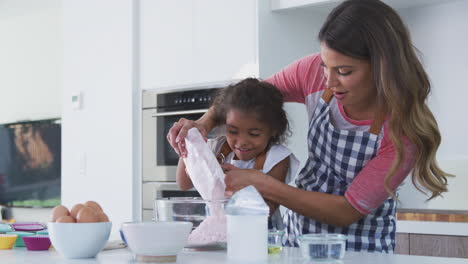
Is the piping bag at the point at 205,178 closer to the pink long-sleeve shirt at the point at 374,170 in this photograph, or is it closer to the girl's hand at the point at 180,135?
the girl's hand at the point at 180,135

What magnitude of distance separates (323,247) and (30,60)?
4413mm

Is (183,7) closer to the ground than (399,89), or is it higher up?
higher up

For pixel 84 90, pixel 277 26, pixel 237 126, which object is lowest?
pixel 237 126

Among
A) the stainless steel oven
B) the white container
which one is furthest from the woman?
the stainless steel oven

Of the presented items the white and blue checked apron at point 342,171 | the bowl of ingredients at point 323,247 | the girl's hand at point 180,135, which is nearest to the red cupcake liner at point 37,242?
the girl's hand at point 180,135

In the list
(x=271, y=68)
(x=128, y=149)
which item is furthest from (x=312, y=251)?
(x=128, y=149)

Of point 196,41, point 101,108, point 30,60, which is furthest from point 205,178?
point 30,60

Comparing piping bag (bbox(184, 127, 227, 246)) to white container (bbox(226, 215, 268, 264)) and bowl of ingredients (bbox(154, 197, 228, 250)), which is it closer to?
bowl of ingredients (bbox(154, 197, 228, 250))

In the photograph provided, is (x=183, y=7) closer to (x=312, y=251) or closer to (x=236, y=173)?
(x=236, y=173)

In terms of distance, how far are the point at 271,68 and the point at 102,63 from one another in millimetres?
1187

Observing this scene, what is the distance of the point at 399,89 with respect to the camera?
5.12ft

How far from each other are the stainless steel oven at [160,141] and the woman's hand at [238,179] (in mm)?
1818

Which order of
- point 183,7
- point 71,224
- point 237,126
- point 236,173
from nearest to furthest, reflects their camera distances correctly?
point 71,224, point 236,173, point 237,126, point 183,7

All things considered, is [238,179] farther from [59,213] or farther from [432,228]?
[432,228]
